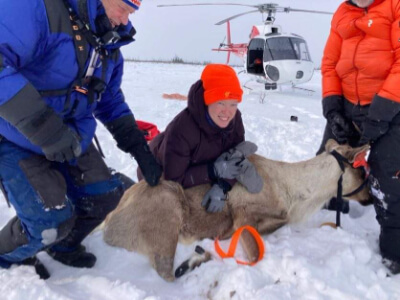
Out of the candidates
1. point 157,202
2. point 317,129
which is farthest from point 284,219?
point 317,129

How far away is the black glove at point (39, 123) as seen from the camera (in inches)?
71.0

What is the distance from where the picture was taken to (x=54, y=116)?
1.95m

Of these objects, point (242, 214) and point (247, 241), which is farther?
point (242, 214)

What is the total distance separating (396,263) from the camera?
102 inches

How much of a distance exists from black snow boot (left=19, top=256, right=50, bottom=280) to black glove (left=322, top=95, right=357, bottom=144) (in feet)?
8.32

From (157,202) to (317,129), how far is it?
16.8ft

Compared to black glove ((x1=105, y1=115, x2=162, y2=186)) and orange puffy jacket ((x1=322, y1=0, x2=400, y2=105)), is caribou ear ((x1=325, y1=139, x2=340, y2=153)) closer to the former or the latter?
orange puffy jacket ((x1=322, y1=0, x2=400, y2=105))

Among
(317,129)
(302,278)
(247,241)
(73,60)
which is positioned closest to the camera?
(73,60)

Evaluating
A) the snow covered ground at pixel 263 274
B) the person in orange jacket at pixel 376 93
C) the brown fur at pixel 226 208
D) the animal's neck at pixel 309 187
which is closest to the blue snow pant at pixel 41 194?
the snow covered ground at pixel 263 274

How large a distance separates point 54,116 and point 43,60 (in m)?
0.35

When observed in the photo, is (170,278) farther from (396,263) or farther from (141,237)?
(396,263)

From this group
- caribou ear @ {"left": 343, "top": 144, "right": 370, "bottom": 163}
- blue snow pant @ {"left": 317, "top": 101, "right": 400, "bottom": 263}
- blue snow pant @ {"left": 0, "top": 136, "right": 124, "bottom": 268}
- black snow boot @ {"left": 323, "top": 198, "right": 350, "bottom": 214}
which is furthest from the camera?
black snow boot @ {"left": 323, "top": 198, "right": 350, "bottom": 214}

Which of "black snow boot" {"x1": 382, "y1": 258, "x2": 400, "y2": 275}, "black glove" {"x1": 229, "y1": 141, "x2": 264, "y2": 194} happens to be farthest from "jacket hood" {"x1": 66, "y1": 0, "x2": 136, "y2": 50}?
"black snow boot" {"x1": 382, "y1": 258, "x2": 400, "y2": 275}

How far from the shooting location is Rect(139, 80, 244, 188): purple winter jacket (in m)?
2.90
